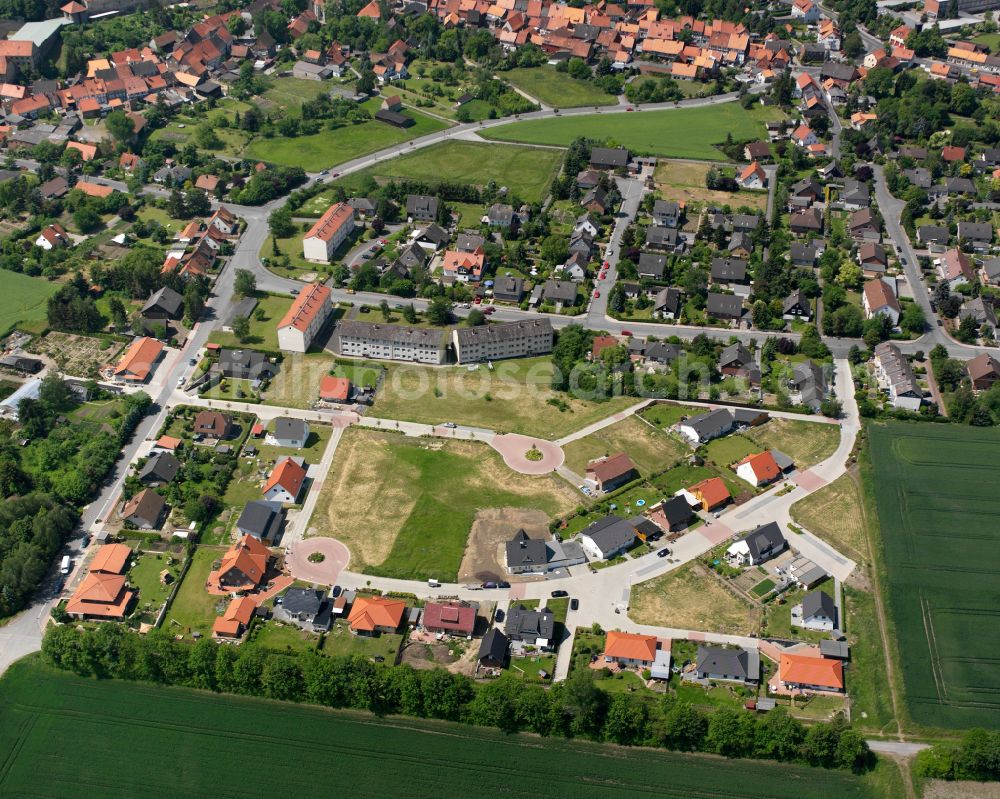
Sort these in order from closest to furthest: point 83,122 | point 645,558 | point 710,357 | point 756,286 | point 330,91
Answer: point 645,558 < point 710,357 < point 756,286 < point 83,122 < point 330,91

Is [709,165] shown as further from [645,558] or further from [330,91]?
[645,558]

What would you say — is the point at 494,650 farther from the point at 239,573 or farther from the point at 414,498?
the point at 239,573

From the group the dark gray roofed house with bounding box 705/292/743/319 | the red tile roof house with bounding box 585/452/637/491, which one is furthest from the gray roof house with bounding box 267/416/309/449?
the dark gray roofed house with bounding box 705/292/743/319

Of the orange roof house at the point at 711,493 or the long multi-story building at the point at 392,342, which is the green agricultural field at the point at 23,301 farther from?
the orange roof house at the point at 711,493

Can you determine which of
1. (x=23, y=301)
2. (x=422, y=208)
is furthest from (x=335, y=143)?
(x=23, y=301)

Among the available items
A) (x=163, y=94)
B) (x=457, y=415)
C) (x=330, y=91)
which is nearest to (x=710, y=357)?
(x=457, y=415)

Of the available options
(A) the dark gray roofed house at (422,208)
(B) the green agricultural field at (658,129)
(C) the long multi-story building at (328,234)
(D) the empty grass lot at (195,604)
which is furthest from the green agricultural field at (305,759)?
(B) the green agricultural field at (658,129)
